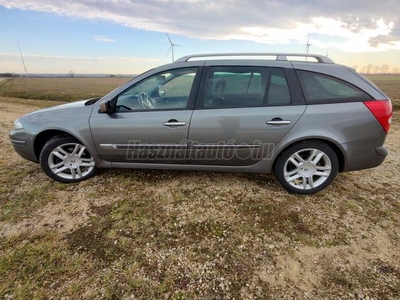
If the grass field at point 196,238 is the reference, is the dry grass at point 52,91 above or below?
below

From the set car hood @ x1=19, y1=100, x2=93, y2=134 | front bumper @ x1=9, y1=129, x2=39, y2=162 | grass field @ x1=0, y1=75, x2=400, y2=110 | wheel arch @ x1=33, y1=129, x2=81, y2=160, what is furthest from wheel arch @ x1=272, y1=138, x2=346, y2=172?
grass field @ x1=0, y1=75, x2=400, y2=110

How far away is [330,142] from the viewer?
2.66 meters

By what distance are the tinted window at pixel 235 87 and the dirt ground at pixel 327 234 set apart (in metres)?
1.15

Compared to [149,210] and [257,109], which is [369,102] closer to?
[257,109]

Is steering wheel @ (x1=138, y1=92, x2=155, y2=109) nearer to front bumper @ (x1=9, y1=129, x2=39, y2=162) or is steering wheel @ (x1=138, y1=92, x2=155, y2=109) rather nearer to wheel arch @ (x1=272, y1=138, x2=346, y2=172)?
front bumper @ (x1=9, y1=129, x2=39, y2=162)

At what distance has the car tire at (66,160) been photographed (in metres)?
3.01

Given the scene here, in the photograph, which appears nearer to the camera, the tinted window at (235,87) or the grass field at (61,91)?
the tinted window at (235,87)

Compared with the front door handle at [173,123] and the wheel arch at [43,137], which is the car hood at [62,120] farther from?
the front door handle at [173,123]

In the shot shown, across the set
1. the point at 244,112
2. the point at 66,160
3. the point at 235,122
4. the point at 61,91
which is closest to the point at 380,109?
the point at 244,112

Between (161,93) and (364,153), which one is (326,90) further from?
(161,93)

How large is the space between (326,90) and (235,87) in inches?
40.7

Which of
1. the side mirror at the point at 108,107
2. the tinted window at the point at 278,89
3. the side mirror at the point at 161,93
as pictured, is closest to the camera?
the tinted window at the point at 278,89

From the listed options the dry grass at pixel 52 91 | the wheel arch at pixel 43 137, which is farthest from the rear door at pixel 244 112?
the dry grass at pixel 52 91

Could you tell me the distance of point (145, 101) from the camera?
2.91m
